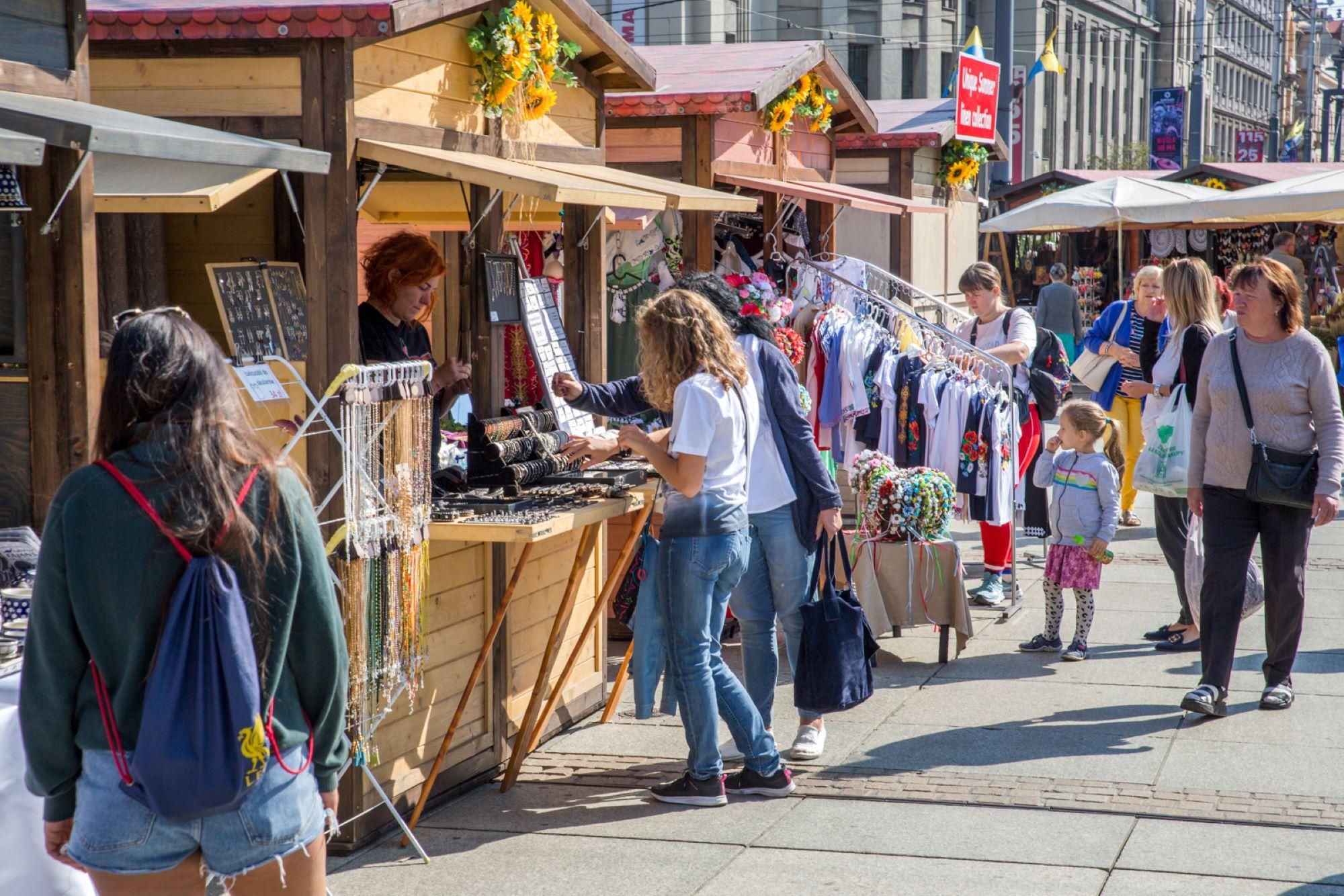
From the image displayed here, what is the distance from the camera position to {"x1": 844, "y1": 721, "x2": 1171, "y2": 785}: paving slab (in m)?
5.24

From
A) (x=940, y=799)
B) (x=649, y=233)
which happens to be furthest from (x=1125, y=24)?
(x=940, y=799)

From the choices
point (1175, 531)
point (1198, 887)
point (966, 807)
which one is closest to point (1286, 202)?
point (1175, 531)

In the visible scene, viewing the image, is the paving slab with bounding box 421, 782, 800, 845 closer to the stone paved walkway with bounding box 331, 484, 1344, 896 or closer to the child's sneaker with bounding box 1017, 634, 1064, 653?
the stone paved walkway with bounding box 331, 484, 1344, 896

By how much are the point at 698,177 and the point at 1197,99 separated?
34.8 metres

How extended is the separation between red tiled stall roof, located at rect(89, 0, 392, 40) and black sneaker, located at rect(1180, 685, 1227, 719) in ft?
13.1

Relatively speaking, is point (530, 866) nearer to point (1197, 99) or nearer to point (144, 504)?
point (144, 504)

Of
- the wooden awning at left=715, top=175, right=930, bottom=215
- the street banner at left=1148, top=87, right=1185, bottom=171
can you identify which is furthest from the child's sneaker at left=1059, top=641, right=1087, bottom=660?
the street banner at left=1148, top=87, right=1185, bottom=171

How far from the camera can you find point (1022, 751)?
5.48 meters

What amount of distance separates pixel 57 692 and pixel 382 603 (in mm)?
1851

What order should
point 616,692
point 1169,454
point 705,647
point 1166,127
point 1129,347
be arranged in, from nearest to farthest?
1. point 705,647
2. point 616,692
3. point 1169,454
4. point 1129,347
5. point 1166,127

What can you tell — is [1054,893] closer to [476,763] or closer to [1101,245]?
[476,763]

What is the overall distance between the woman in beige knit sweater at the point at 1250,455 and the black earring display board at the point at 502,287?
2787mm

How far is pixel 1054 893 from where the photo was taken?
4105 mm

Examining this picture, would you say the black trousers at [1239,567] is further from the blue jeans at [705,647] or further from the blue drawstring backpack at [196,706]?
the blue drawstring backpack at [196,706]
